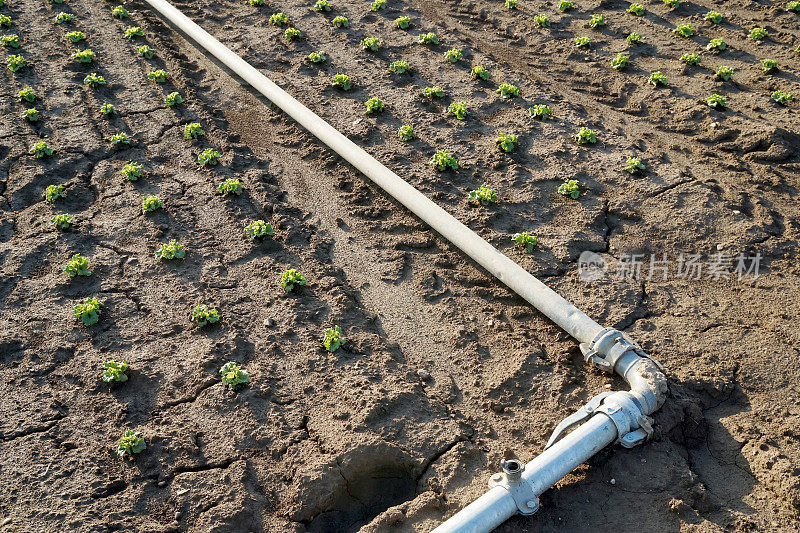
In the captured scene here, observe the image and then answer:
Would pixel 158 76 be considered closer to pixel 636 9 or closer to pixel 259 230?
pixel 259 230

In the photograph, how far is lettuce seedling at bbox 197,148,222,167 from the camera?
7.29 m

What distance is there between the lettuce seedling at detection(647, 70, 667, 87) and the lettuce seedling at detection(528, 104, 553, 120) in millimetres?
1515

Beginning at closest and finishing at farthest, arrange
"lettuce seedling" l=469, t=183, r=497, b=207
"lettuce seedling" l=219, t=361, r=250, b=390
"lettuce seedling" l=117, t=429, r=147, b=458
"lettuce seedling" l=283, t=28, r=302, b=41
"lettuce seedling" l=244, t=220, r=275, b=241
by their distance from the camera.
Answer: "lettuce seedling" l=117, t=429, r=147, b=458 → "lettuce seedling" l=219, t=361, r=250, b=390 → "lettuce seedling" l=244, t=220, r=275, b=241 → "lettuce seedling" l=469, t=183, r=497, b=207 → "lettuce seedling" l=283, t=28, r=302, b=41

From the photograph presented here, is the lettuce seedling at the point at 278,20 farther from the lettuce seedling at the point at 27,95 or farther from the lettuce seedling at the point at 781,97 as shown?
the lettuce seedling at the point at 781,97

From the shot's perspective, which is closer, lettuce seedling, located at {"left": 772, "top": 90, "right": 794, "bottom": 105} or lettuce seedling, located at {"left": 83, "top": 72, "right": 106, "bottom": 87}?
lettuce seedling, located at {"left": 772, "top": 90, "right": 794, "bottom": 105}

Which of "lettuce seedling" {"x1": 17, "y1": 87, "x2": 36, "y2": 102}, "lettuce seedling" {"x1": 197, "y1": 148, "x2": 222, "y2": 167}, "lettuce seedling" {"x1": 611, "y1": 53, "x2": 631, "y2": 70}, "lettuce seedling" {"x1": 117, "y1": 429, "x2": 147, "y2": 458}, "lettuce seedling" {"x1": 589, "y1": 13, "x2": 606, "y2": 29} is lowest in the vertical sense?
"lettuce seedling" {"x1": 117, "y1": 429, "x2": 147, "y2": 458}

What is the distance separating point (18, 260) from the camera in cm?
612

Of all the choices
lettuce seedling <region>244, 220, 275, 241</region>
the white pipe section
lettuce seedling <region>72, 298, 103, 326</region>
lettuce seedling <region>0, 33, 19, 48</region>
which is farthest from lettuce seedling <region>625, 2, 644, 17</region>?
lettuce seedling <region>0, 33, 19, 48</region>

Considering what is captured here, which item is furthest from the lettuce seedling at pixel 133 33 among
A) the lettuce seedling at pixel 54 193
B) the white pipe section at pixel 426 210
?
the lettuce seedling at pixel 54 193

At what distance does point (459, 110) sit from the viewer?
777cm

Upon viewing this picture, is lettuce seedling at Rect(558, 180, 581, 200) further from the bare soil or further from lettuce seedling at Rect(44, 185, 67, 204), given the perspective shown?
lettuce seedling at Rect(44, 185, 67, 204)

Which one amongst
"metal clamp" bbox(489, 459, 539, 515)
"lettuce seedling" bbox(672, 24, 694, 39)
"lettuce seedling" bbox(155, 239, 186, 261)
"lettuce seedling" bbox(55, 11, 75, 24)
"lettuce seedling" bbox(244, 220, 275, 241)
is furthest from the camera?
"lettuce seedling" bbox(55, 11, 75, 24)

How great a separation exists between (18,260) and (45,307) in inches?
29.9

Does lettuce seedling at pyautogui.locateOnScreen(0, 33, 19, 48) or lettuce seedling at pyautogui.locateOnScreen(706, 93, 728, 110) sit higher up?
lettuce seedling at pyautogui.locateOnScreen(706, 93, 728, 110)
